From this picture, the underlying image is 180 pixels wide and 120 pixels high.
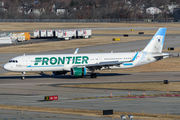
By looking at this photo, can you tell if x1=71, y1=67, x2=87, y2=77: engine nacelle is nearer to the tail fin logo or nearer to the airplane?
the airplane

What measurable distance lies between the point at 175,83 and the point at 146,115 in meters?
19.5

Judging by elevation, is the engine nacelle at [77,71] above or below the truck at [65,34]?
below

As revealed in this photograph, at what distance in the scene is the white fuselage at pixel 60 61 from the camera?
5166 centimetres

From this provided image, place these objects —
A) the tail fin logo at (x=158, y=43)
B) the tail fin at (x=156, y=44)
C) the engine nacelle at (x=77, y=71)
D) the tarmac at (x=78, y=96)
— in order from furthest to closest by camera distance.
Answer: the tail fin logo at (x=158, y=43), the tail fin at (x=156, y=44), the engine nacelle at (x=77, y=71), the tarmac at (x=78, y=96)

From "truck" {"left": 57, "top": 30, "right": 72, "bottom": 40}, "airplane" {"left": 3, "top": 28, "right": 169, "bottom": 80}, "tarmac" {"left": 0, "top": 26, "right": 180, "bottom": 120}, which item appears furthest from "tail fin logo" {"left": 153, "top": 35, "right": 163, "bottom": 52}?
"truck" {"left": 57, "top": 30, "right": 72, "bottom": 40}

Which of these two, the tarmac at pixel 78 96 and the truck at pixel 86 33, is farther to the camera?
the truck at pixel 86 33

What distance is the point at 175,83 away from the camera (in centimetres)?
4694

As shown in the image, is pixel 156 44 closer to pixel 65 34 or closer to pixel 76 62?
pixel 76 62

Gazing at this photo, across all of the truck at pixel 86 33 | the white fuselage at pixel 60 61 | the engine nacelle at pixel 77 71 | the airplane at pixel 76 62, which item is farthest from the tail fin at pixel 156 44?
the truck at pixel 86 33

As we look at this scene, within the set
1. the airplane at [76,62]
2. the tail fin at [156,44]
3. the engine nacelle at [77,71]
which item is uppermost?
the tail fin at [156,44]

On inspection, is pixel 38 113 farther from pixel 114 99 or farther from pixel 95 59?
pixel 95 59

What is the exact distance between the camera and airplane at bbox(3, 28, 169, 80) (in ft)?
169

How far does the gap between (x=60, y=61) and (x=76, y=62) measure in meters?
2.83

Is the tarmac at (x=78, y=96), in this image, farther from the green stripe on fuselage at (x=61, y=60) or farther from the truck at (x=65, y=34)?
the truck at (x=65, y=34)
